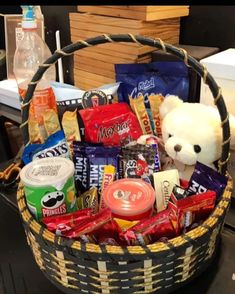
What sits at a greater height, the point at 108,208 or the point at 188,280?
the point at 108,208

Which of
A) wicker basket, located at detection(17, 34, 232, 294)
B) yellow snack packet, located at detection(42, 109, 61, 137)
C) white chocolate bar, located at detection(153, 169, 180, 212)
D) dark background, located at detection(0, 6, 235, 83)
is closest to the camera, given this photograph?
wicker basket, located at detection(17, 34, 232, 294)

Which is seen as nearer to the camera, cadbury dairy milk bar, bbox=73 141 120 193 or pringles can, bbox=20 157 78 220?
pringles can, bbox=20 157 78 220

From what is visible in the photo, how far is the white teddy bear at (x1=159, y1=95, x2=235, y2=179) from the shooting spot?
0.61 metres

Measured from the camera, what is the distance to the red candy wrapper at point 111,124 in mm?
683

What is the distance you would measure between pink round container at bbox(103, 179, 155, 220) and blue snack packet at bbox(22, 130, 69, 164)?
0.15m

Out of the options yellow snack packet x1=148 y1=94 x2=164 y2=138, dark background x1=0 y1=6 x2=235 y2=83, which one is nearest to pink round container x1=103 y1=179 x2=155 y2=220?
yellow snack packet x1=148 y1=94 x2=164 y2=138

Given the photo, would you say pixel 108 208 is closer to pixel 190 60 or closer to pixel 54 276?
pixel 54 276

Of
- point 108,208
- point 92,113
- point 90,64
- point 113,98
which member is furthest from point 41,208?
point 90,64

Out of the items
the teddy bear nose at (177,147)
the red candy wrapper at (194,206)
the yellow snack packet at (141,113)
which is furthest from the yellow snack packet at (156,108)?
the red candy wrapper at (194,206)

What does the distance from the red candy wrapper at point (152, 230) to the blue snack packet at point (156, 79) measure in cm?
32

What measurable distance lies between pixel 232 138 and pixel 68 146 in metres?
0.31

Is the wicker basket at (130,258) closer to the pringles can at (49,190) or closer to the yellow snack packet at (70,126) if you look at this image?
the pringles can at (49,190)

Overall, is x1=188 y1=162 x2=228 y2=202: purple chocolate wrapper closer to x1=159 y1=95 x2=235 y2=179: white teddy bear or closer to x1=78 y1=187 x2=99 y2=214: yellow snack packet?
x1=159 y1=95 x2=235 y2=179: white teddy bear

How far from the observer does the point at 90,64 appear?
1.08 m
